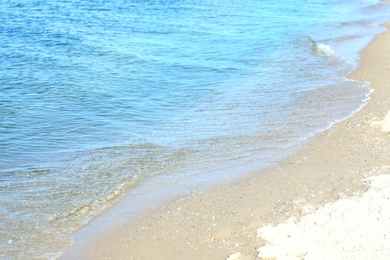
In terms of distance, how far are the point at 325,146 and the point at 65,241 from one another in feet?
15.2

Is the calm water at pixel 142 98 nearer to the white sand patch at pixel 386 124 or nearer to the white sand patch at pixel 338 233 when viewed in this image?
the white sand patch at pixel 386 124

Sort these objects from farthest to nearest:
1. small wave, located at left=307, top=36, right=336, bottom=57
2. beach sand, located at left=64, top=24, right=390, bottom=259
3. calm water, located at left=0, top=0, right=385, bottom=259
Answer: small wave, located at left=307, top=36, right=336, bottom=57 < calm water, located at left=0, top=0, right=385, bottom=259 < beach sand, located at left=64, top=24, right=390, bottom=259

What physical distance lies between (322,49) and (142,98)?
7.03 metres

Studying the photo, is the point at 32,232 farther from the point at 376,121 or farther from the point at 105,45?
the point at 105,45

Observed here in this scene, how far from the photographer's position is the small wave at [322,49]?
17.7 m

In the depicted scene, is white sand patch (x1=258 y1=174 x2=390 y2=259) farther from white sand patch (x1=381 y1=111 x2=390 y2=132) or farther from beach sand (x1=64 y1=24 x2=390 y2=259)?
Result: white sand patch (x1=381 y1=111 x2=390 y2=132)

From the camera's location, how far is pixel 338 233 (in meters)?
6.40

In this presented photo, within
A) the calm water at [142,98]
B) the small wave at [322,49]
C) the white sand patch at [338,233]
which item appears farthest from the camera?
the small wave at [322,49]

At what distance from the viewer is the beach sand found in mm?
6332

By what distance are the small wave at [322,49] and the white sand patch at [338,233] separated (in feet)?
36.0

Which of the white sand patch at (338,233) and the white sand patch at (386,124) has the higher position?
the white sand patch at (338,233)

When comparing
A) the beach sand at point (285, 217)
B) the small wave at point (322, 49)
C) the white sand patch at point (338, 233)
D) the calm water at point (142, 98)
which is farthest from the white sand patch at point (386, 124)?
the small wave at point (322, 49)

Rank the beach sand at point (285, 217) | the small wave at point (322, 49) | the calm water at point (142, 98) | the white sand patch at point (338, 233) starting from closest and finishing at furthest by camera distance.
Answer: the white sand patch at point (338, 233) → the beach sand at point (285, 217) → the calm water at point (142, 98) → the small wave at point (322, 49)

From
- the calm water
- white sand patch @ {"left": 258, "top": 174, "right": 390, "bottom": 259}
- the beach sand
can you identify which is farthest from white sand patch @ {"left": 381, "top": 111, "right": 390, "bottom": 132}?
white sand patch @ {"left": 258, "top": 174, "right": 390, "bottom": 259}
